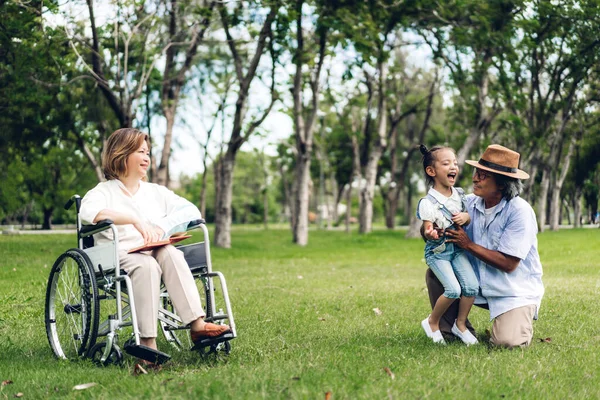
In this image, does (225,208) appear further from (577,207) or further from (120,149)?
(577,207)

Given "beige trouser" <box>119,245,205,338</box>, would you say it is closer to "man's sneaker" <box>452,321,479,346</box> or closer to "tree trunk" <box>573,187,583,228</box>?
"man's sneaker" <box>452,321,479,346</box>

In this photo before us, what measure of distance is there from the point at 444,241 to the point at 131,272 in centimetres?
224

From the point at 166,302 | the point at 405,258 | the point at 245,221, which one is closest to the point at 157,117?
the point at 405,258

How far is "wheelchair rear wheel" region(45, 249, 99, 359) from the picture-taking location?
4.82 m

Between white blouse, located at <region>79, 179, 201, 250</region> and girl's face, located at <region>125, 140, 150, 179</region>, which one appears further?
girl's face, located at <region>125, 140, 150, 179</region>

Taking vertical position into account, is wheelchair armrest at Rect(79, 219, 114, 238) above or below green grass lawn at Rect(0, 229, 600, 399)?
above

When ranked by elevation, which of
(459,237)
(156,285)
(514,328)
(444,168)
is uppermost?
(444,168)

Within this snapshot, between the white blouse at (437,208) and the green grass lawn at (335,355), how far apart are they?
90 centimetres

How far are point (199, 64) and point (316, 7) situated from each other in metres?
12.0

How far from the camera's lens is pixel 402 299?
8648 millimetres

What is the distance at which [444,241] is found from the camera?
217 inches

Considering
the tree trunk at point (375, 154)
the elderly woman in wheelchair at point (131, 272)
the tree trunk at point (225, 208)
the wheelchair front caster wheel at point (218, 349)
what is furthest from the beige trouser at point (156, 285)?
the tree trunk at point (375, 154)

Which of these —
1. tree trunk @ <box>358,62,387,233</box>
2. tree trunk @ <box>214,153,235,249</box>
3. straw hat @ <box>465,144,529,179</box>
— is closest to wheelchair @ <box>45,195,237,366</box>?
straw hat @ <box>465,144,529,179</box>

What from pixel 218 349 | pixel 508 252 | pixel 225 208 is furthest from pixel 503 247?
pixel 225 208
